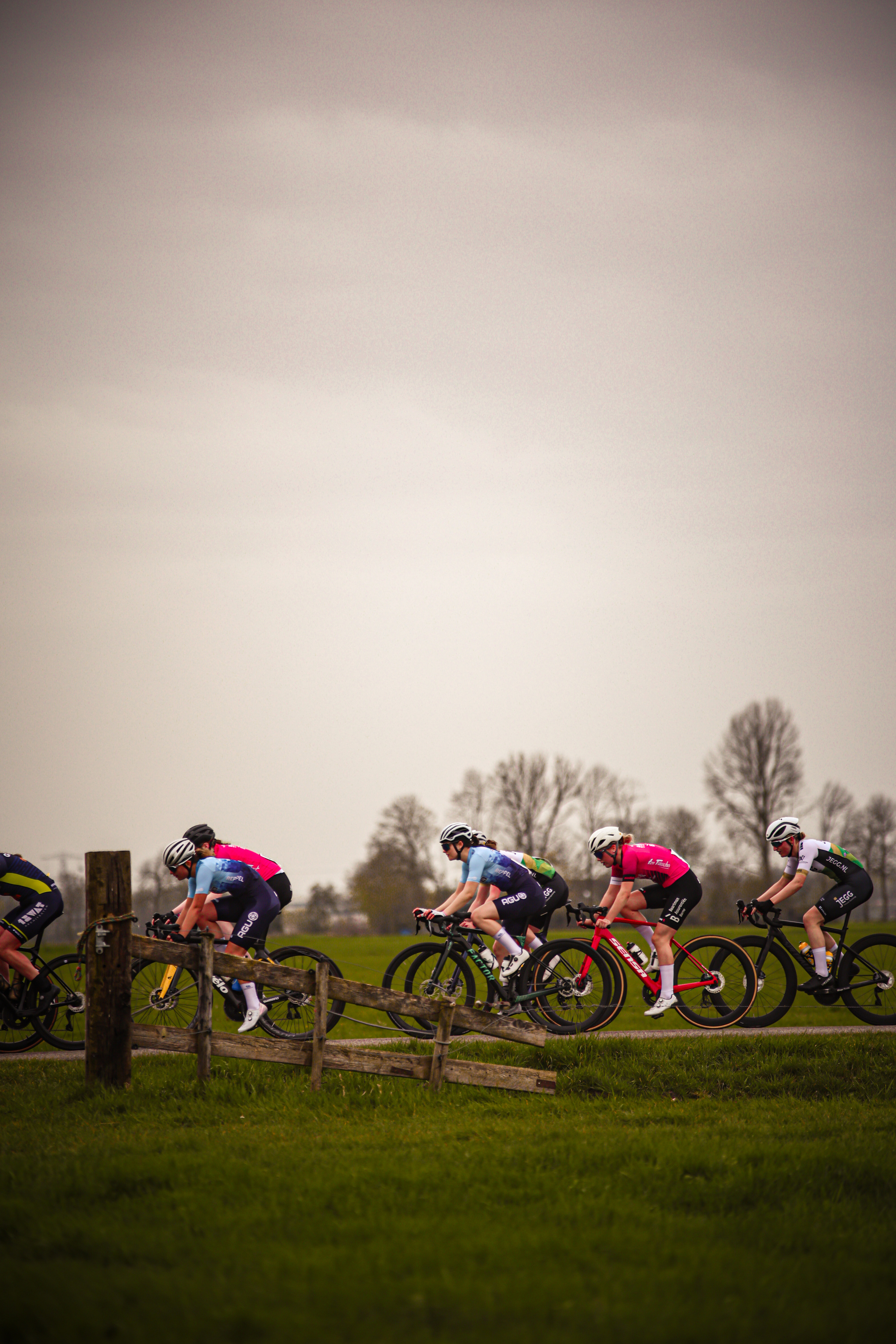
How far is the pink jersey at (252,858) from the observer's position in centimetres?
1271

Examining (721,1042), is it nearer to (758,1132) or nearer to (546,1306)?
(758,1132)

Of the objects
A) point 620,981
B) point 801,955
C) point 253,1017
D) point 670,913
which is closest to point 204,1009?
point 253,1017

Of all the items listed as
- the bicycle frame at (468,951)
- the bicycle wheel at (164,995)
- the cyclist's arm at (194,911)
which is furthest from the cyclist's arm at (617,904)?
the bicycle wheel at (164,995)

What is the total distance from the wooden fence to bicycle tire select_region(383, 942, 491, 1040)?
2103 mm

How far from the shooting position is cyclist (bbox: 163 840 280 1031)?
11.8 meters

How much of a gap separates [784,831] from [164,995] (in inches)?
306

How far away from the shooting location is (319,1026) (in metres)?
9.68

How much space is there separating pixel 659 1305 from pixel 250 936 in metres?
7.66

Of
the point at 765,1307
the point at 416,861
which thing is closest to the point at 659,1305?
the point at 765,1307

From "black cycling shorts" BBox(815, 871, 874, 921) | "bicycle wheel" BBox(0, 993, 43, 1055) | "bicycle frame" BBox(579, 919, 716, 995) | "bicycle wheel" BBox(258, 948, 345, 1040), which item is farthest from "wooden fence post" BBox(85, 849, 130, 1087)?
"black cycling shorts" BBox(815, 871, 874, 921)

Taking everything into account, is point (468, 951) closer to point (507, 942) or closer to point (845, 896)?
point (507, 942)

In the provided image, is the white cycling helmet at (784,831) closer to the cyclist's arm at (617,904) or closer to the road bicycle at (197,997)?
the cyclist's arm at (617,904)

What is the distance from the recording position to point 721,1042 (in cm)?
1167

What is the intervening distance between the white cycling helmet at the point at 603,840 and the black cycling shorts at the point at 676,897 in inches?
29.1
